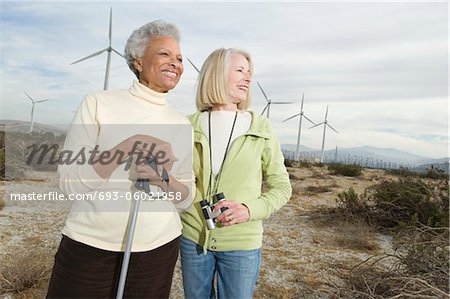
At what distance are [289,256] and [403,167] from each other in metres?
14.2

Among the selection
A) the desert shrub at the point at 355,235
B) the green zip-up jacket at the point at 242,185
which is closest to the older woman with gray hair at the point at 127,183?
the green zip-up jacket at the point at 242,185

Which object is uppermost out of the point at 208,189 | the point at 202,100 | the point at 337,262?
the point at 202,100

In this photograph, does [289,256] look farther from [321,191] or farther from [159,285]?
[321,191]

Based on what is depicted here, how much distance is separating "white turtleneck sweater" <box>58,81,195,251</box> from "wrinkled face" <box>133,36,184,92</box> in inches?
1.9

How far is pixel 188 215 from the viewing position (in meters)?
1.97

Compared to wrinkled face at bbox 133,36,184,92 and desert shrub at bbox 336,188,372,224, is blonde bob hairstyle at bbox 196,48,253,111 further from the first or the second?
desert shrub at bbox 336,188,372,224

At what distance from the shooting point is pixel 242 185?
190cm

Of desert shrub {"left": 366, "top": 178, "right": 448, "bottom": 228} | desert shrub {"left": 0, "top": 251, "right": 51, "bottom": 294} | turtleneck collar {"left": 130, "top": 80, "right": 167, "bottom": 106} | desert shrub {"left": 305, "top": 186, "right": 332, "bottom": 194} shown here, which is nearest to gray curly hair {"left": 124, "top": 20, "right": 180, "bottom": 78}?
turtleneck collar {"left": 130, "top": 80, "right": 167, "bottom": 106}

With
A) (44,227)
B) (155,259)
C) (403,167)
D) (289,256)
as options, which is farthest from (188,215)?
(403,167)

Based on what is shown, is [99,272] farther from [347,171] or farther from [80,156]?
[347,171]

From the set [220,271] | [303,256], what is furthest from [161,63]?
[303,256]

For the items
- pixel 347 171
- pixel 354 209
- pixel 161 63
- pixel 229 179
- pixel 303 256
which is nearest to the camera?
pixel 161 63

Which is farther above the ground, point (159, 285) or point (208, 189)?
point (208, 189)

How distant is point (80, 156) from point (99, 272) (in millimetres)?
488
